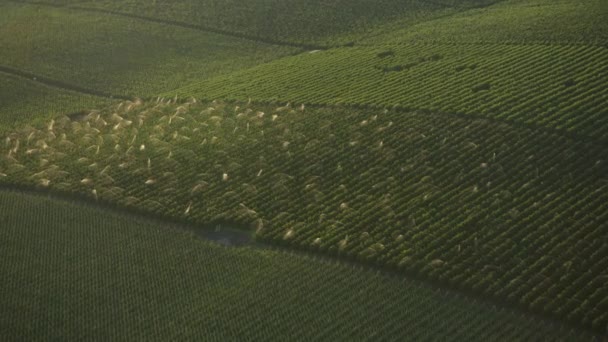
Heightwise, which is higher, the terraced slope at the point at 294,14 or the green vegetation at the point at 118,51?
the terraced slope at the point at 294,14

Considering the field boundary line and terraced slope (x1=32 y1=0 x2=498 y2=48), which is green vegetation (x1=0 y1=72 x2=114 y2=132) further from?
terraced slope (x1=32 y1=0 x2=498 y2=48)

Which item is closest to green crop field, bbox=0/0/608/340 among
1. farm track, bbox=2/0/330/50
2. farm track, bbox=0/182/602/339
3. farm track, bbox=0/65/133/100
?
farm track, bbox=0/182/602/339

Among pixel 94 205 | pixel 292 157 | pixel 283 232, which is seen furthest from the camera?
pixel 292 157

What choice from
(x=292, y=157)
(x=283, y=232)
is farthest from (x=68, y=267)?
(x=292, y=157)

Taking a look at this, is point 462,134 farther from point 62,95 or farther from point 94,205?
point 62,95

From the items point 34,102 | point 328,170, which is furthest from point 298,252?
point 34,102

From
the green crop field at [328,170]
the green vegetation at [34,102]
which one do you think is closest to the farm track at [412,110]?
the green crop field at [328,170]

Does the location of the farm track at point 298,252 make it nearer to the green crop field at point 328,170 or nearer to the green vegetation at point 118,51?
the green crop field at point 328,170
